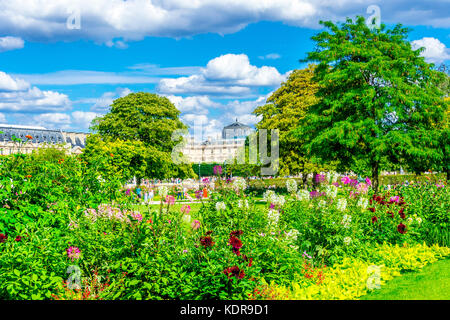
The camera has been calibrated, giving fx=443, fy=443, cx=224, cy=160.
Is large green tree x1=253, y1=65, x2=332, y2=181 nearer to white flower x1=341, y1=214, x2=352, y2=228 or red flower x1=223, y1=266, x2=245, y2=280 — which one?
white flower x1=341, y1=214, x2=352, y2=228

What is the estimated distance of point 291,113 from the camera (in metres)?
30.9

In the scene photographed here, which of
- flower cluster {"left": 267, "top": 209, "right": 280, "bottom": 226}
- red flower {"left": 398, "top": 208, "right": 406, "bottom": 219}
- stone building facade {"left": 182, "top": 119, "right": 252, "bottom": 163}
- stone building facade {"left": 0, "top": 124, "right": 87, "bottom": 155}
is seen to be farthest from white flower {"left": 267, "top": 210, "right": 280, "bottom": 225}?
stone building facade {"left": 182, "top": 119, "right": 252, "bottom": 163}

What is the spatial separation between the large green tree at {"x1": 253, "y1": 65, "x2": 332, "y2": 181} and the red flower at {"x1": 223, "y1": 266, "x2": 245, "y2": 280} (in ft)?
71.7

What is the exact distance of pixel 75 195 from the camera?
371 inches

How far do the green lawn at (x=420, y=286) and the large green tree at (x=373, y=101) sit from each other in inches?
388

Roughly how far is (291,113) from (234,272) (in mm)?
25928

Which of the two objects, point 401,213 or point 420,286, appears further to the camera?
point 401,213

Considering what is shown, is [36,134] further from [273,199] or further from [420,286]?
[420,286]

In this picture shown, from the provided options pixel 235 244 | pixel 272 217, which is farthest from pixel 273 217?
pixel 235 244

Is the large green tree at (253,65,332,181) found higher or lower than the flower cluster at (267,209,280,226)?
higher

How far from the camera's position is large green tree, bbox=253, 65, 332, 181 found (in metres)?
29.9
